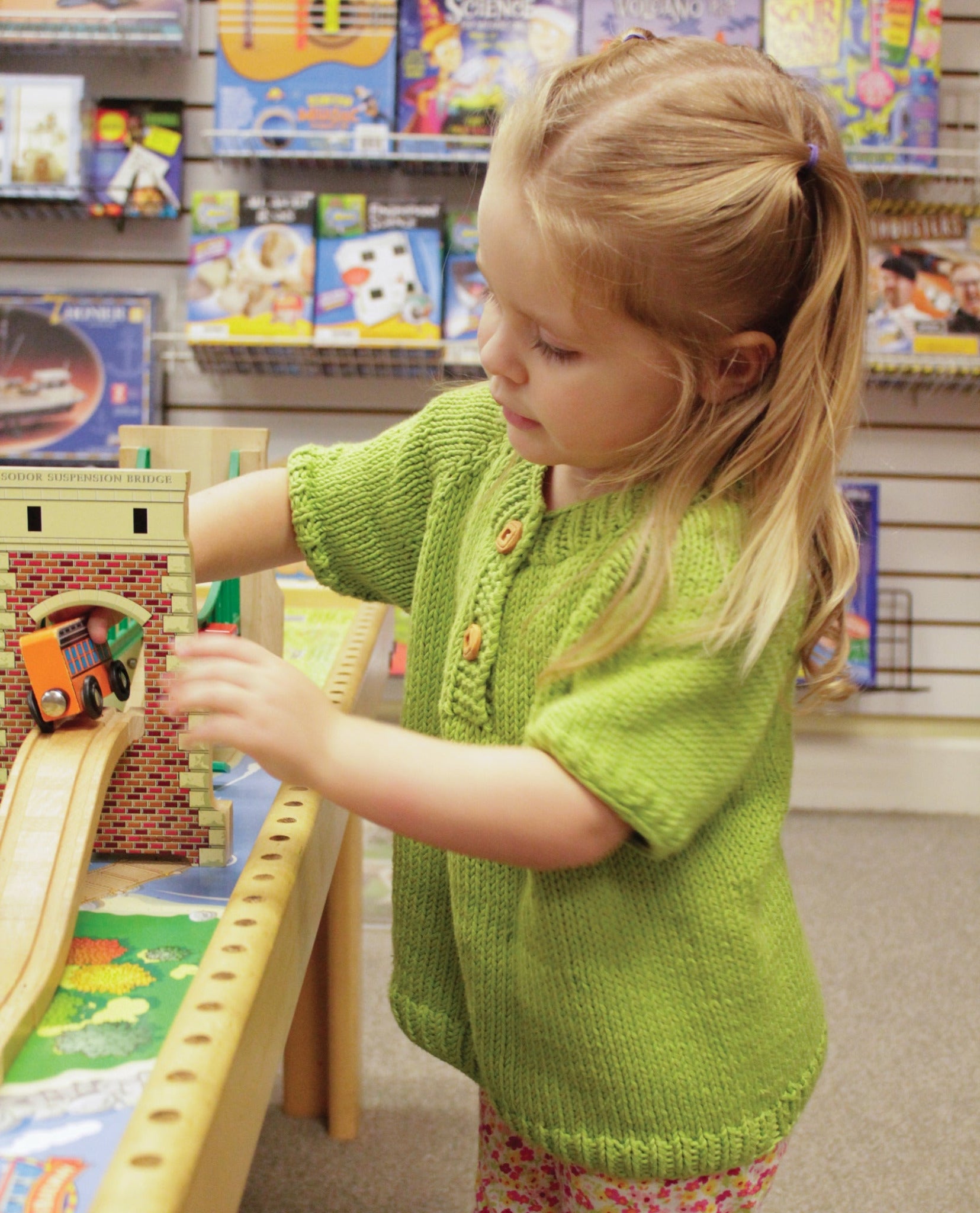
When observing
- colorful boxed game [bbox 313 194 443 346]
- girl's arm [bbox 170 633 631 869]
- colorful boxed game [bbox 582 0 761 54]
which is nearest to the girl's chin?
girl's arm [bbox 170 633 631 869]

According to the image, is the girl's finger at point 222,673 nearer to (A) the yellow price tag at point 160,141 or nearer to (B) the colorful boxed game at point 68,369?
(B) the colorful boxed game at point 68,369

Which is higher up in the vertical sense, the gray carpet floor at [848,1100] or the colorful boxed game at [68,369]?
the colorful boxed game at [68,369]

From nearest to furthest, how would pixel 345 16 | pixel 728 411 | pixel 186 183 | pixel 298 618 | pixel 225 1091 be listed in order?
pixel 225 1091 < pixel 728 411 < pixel 298 618 < pixel 345 16 < pixel 186 183

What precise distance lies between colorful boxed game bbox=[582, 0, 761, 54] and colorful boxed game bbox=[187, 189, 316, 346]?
0.71 m

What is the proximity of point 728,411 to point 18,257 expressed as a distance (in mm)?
2423

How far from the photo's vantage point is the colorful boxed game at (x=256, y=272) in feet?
8.30

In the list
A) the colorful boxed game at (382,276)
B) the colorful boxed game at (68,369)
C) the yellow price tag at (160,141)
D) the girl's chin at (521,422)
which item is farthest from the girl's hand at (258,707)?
the yellow price tag at (160,141)

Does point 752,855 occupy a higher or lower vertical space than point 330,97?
lower

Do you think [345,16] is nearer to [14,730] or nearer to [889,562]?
[889,562]

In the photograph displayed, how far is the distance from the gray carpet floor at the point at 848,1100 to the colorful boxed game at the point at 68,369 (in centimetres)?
126

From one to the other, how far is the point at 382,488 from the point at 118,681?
244 mm

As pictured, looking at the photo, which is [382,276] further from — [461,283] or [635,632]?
[635,632]

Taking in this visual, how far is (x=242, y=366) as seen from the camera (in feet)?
8.80

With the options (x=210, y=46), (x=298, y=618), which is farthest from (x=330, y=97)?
(x=298, y=618)
